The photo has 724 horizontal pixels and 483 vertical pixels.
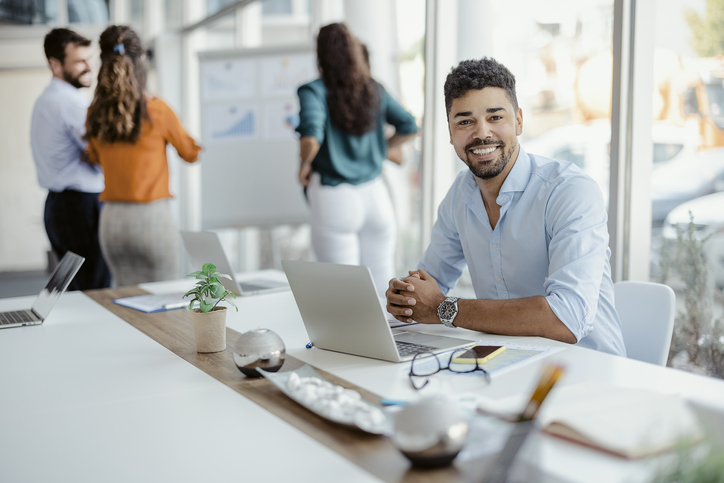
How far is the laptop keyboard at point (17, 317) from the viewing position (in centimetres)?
197

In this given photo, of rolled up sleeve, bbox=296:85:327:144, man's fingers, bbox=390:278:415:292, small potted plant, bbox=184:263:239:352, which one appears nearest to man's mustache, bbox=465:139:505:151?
man's fingers, bbox=390:278:415:292

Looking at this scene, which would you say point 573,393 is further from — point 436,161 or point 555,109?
point 436,161

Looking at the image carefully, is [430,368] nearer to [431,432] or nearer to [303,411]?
[303,411]

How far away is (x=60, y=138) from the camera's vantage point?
3.51 m

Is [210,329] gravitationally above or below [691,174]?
below

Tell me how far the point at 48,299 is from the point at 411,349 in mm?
1177

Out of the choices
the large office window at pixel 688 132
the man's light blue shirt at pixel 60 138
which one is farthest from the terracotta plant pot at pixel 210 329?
the man's light blue shirt at pixel 60 138

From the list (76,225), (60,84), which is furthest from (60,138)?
(76,225)

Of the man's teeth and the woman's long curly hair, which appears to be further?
the woman's long curly hair

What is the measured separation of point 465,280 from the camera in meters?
3.97

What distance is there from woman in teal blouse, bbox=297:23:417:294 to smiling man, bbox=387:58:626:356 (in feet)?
4.24

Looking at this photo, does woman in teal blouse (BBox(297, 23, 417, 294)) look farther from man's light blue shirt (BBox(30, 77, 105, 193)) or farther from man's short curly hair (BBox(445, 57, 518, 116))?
man's short curly hair (BBox(445, 57, 518, 116))

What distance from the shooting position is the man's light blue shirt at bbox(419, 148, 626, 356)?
1.64 metres

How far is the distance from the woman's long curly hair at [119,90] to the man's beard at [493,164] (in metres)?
1.83
